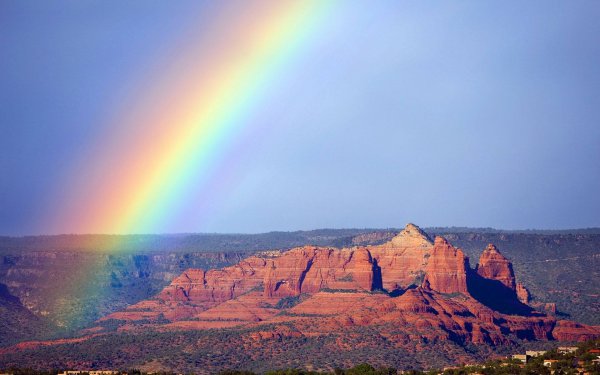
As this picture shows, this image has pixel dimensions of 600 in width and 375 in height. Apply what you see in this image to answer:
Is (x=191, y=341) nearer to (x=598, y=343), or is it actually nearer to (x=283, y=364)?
(x=283, y=364)

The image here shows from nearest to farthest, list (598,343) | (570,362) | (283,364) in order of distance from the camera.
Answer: (570,362) < (598,343) < (283,364)

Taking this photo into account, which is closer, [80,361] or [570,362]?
[570,362]

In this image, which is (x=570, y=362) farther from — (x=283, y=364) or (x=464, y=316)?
(x=464, y=316)

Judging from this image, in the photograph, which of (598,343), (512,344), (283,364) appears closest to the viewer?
(598,343)

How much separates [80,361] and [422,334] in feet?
157

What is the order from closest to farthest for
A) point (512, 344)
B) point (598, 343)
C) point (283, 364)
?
1. point (598, 343)
2. point (283, 364)
3. point (512, 344)

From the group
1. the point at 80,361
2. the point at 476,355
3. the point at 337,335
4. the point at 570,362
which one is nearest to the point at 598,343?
→ the point at 570,362

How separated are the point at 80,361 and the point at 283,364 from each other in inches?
1194

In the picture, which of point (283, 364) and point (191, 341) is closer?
point (283, 364)

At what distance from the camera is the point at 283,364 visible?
17588 centimetres

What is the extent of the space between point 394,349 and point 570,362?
2949 inches

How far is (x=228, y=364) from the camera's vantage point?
180m

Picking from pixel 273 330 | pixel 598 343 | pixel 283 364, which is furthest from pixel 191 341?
pixel 598 343

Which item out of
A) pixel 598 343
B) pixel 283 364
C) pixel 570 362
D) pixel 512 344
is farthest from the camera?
pixel 512 344
